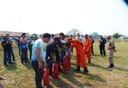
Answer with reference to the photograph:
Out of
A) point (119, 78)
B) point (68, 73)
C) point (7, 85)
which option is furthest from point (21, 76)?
point (119, 78)

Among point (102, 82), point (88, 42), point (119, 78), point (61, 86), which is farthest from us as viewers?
point (88, 42)

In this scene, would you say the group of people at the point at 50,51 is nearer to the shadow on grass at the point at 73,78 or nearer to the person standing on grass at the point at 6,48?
the person standing on grass at the point at 6,48

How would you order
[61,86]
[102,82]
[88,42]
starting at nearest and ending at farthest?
[61,86]
[102,82]
[88,42]

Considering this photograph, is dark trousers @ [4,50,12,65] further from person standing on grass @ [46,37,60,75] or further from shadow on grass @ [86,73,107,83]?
shadow on grass @ [86,73,107,83]

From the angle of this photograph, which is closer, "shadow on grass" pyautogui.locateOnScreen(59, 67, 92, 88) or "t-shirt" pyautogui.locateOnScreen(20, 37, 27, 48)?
"shadow on grass" pyautogui.locateOnScreen(59, 67, 92, 88)

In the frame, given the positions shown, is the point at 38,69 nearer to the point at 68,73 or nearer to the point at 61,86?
the point at 61,86

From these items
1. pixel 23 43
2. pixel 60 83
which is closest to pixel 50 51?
pixel 60 83

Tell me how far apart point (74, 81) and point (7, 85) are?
2.62 meters

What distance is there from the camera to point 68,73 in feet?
33.3

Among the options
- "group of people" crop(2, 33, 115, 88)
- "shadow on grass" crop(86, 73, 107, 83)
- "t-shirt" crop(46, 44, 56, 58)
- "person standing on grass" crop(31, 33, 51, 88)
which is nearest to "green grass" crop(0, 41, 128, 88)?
"shadow on grass" crop(86, 73, 107, 83)

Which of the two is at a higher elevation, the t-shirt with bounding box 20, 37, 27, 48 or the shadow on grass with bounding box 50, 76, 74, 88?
the t-shirt with bounding box 20, 37, 27, 48

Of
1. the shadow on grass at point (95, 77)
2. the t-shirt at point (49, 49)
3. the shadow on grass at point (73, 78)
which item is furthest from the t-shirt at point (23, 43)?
the shadow on grass at point (95, 77)

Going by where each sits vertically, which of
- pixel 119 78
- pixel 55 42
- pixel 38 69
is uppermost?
pixel 55 42

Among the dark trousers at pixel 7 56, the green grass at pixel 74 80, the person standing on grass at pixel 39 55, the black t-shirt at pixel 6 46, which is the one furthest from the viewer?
the dark trousers at pixel 7 56
